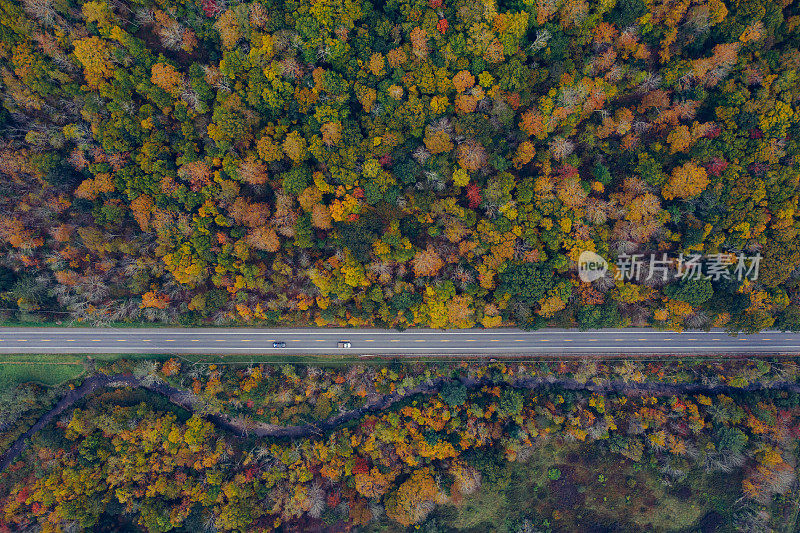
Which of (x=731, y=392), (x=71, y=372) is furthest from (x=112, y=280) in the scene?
(x=731, y=392)

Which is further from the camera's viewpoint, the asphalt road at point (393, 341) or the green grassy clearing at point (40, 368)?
the asphalt road at point (393, 341)

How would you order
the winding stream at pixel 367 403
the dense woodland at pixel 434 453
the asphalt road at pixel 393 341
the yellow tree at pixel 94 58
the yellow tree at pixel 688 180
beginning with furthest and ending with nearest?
1. the winding stream at pixel 367 403
2. the asphalt road at pixel 393 341
3. the dense woodland at pixel 434 453
4. the yellow tree at pixel 688 180
5. the yellow tree at pixel 94 58

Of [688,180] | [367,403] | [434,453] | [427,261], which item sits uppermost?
[688,180]

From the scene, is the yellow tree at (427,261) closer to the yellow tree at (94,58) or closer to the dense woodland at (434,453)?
the dense woodland at (434,453)

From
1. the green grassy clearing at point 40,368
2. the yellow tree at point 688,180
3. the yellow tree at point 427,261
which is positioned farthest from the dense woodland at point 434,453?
the yellow tree at point 688,180

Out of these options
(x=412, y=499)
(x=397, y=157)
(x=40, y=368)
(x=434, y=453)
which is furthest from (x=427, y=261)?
(x=40, y=368)

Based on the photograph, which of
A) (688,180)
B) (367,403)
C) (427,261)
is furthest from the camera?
(367,403)

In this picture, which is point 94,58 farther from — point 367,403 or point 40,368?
point 367,403
